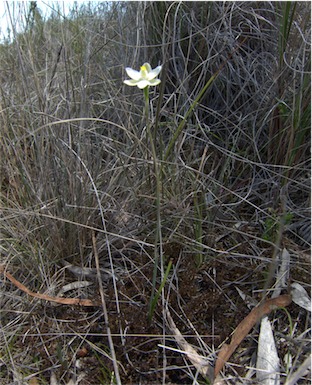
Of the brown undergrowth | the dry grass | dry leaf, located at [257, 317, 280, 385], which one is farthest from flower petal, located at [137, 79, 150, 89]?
dry leaf, located at [257, 317, 280, 385]

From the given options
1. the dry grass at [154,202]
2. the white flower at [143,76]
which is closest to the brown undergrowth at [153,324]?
the dry grass at [154,202]

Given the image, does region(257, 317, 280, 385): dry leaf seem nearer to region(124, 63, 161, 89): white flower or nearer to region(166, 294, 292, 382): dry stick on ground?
region(166, 294, 292, 382): dry stick on ground

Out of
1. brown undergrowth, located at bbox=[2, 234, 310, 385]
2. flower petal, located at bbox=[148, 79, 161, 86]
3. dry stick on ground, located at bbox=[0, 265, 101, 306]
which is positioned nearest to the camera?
flower petal, located at bbox=[148, 79, 161, 86]

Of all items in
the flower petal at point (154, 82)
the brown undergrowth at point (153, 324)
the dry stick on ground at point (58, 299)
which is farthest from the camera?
the dry stick on ground at point (58, 299)

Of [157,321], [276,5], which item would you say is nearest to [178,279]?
[157,321]

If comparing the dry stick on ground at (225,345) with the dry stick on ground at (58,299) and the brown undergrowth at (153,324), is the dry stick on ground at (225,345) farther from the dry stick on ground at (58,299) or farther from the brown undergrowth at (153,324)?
Answer: the dry stick on ground at (58,299)

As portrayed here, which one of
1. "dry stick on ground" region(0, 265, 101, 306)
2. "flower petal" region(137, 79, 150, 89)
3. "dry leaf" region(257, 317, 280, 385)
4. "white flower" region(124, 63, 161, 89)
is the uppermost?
"white flower" region(124, 63, 161, 89)

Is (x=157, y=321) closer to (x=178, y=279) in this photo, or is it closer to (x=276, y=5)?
(x=178, y=279)

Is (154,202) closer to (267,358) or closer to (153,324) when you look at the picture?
(153,324)
